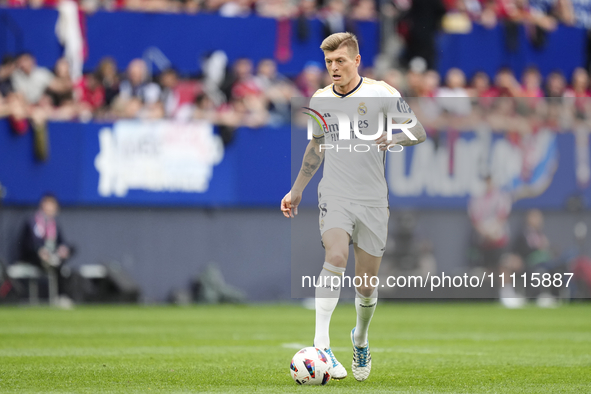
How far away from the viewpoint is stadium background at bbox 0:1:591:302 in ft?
52.5

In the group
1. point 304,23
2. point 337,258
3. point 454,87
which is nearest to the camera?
point 337,258

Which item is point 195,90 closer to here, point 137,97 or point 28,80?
point 137,97

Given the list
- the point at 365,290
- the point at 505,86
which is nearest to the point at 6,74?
the point at 505,86

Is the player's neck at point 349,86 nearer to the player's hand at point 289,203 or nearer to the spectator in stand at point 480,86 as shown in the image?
the player's hand at point 289,203

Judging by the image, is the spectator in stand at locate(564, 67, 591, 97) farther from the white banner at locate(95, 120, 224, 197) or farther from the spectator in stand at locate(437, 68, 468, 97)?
the white banner at locate(95, 120, 224, 197)

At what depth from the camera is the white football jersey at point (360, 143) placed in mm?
6555

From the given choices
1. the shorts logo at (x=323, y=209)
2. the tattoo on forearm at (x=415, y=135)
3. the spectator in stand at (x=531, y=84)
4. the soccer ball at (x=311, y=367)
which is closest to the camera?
the soccer ball at (x=311, y=367)

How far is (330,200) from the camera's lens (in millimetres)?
6535

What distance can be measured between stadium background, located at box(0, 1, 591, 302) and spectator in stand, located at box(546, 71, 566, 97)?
15 centimetres

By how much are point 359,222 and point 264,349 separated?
2.95 m

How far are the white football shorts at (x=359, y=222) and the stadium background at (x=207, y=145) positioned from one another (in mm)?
10151

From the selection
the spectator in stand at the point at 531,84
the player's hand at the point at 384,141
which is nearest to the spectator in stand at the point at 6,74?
the spectator in stand at the point at 531,84

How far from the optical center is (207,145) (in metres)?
16.7

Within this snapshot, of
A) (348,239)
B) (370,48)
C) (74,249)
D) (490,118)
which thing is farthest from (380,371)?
(370,48)
